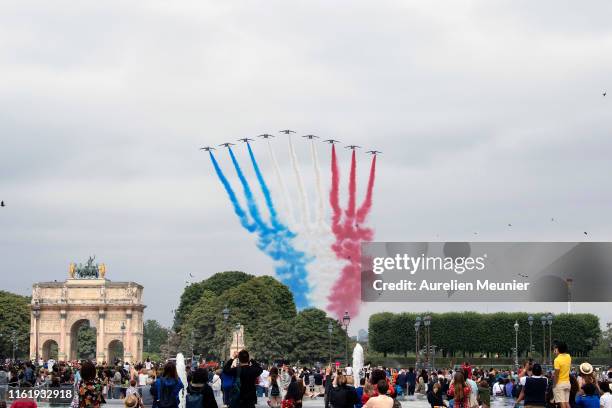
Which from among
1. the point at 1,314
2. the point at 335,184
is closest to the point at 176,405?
the point at 335,184

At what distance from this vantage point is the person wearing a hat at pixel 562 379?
20203 mm

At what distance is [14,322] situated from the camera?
453 ft

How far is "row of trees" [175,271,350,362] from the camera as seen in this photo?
110m

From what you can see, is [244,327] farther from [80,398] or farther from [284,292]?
[80,398]

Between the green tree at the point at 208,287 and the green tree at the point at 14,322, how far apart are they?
19.3 metres

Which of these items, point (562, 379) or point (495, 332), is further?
point (495, 332)

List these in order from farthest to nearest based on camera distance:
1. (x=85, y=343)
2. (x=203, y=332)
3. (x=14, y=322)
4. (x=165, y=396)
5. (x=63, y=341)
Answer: (x=85, y=343) < (x=14, y=322) < (x=63, y=341) < (x=203, y=332) < (x=165, y=396)

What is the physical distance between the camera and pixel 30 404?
1469 cm

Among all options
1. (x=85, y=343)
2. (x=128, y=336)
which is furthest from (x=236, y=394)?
(x=85, y=343)

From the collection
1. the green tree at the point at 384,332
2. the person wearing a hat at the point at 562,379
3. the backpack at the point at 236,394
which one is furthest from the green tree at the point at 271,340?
the backpack at the point at 236,394

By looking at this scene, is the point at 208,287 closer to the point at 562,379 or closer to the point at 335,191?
the point at 335,191

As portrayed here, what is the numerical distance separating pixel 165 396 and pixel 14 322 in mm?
125229

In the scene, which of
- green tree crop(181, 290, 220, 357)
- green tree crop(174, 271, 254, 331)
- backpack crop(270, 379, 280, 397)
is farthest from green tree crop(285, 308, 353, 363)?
backpack crop(270, 379, 280, 397)

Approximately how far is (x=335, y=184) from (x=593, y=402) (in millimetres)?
57909
